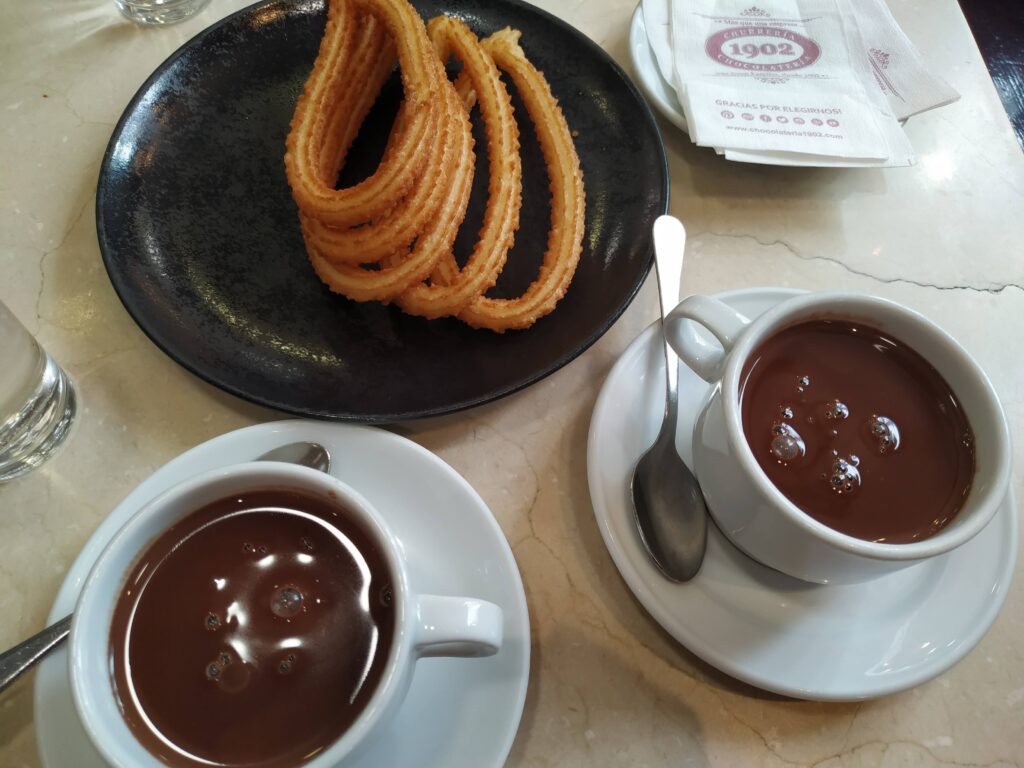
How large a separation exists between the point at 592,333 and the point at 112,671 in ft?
1.30

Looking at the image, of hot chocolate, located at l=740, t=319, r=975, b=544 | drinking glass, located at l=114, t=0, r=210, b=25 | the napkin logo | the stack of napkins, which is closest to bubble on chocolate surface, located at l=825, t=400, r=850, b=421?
hot chocolate, located at l=740, t=319, r=975, b=544

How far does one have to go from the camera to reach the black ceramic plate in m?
0.59

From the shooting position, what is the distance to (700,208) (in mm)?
760

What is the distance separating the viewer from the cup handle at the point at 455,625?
0.38 meters

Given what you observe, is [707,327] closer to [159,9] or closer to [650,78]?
[650,78]

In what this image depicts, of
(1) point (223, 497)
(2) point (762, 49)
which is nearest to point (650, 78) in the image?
(2) point (762, 49)

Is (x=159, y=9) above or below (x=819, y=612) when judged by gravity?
above

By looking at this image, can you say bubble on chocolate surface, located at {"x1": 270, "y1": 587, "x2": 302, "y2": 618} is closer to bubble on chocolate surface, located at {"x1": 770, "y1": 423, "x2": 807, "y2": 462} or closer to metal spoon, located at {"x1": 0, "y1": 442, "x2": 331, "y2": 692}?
metal spoon, located at {"x1": 0, "y1": 442, "x2": 331, "y2": 692}

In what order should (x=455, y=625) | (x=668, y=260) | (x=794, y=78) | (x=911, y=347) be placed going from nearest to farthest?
(x=455, y=625) < (x=911, y=347) < (x=668, y=260) < (x=794, y=78)

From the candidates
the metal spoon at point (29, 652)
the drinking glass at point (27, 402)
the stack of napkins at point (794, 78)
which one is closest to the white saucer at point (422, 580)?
the metal spoon at point (29, 652)

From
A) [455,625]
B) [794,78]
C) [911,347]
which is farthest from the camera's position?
[794,78]

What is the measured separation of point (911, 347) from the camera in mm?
486

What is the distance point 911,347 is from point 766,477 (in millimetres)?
147

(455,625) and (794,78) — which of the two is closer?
(455,625)
